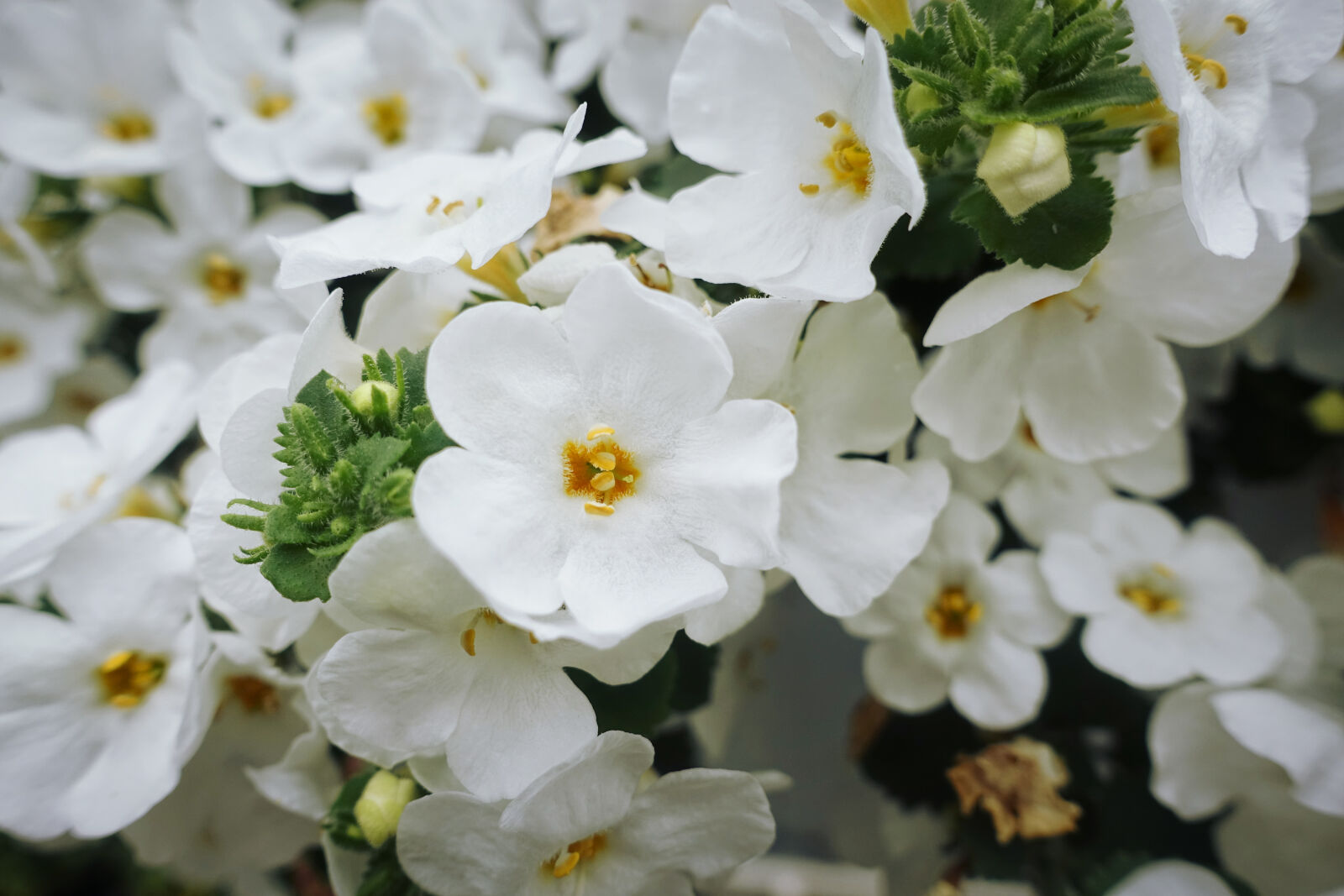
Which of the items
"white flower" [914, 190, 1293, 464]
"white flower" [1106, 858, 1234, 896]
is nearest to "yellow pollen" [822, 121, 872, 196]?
"white flower" [914, 190, 1293, 464]

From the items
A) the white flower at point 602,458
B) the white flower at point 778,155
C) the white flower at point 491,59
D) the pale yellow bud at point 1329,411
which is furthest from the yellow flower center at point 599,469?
the pale yellow bud at point 1329,411

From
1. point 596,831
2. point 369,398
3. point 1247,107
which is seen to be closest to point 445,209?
point 369,398

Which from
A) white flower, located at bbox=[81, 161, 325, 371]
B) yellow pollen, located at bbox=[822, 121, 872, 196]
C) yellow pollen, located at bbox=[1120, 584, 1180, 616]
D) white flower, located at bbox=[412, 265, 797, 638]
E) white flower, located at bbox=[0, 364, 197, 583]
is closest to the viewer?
white flower, located at bbox=[412, 265, 797, 638]

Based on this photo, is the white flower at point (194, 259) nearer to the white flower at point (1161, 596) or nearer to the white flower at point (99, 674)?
the white flower at point (99, 674)

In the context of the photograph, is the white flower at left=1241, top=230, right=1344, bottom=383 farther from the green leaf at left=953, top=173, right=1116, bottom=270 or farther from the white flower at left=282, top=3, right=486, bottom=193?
the white flower at left=282, top=3, right=486, bottom=193

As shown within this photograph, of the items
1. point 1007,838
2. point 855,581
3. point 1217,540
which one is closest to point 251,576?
point 855,581

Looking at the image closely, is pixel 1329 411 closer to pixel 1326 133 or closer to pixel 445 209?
pixel 1326 133

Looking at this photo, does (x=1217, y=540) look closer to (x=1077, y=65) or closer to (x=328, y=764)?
(x=1077, y=65)
